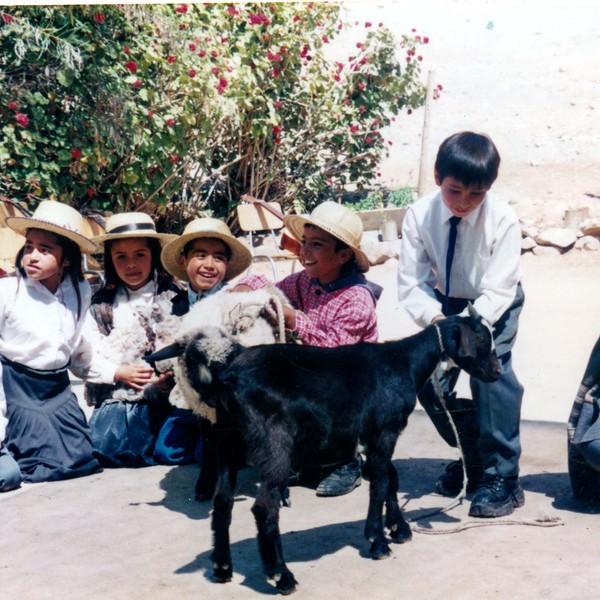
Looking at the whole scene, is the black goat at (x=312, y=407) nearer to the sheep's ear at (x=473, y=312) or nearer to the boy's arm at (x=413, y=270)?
the sheep's ear at (x=473, y=312)

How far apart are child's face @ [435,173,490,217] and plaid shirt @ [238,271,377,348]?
881 mm

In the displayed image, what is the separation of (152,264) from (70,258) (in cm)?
52

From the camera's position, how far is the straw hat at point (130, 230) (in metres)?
5.07

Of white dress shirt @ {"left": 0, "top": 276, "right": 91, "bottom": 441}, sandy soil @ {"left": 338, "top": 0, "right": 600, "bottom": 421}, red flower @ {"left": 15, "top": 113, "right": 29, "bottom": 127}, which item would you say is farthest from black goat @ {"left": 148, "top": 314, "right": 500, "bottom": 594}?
red flower @ {"left": 15, "top": 113, "right": 29, "bottom": 127}

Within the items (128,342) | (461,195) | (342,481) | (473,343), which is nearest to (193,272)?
(128,342)

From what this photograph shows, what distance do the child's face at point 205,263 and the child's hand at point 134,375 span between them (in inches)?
22.0

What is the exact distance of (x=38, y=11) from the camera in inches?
299

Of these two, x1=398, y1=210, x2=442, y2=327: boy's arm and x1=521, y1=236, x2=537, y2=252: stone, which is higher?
x1=521, y1=236, x2=537, y2=252: stone

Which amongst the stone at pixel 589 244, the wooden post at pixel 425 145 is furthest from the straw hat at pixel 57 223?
the wooden post at pixel 425 145

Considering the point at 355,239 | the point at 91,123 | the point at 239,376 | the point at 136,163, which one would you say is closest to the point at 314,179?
the point at 136,163

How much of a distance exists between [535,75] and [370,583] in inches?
829

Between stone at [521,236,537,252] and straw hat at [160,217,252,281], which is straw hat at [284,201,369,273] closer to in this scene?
straw hat at [160,217,252,281]

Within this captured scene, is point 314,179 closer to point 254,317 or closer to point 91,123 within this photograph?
point 91,123

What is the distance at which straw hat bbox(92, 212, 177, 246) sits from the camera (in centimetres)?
507
